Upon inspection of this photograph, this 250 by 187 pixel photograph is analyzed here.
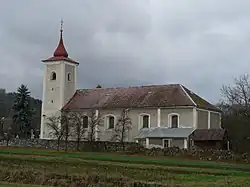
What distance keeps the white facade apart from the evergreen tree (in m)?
3.40

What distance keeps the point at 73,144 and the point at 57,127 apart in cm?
351

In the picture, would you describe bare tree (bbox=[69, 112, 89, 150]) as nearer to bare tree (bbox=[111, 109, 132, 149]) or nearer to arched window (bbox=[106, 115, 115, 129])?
arched window (bbox=[106, 115, 115, 129])

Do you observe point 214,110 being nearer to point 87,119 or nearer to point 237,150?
point 237,150

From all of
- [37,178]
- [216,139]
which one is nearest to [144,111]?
[216,139]

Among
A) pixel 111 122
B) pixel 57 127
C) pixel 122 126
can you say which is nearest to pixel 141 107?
pixel 122 126

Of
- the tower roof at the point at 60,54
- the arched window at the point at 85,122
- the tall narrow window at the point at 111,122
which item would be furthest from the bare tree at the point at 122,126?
the tower roof at the point at 60,54

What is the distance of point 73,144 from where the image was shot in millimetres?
54906

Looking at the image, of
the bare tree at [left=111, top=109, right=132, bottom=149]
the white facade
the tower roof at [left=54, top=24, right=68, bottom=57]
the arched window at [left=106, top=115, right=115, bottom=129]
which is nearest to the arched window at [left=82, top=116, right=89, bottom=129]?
the arched window at [left=106, top=115, right=115, bottom=129]

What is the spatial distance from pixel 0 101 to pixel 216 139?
62.0m

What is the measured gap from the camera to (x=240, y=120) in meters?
50.5

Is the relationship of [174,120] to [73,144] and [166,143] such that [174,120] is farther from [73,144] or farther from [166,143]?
[73,144]

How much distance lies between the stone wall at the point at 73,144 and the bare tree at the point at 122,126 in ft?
12.0

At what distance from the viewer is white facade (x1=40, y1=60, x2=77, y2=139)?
63.1 meters

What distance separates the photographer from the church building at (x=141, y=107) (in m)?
52.4
